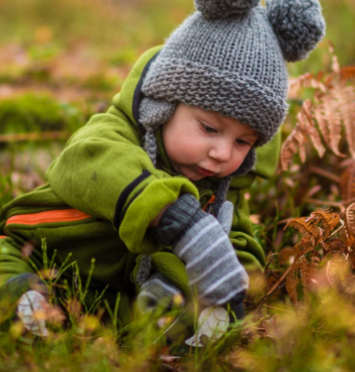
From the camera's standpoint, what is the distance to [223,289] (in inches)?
69.4

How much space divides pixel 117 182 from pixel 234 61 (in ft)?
2.54

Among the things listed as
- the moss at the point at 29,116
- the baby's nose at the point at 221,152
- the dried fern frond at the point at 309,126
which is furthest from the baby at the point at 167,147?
the moss at the point at 29,116

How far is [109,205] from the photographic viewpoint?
1910mm

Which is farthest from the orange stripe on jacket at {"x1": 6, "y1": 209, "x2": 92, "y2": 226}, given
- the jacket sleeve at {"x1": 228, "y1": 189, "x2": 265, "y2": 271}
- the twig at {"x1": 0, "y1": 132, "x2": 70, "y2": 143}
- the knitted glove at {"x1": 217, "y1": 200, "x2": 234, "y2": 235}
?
the twig at {"x1": 0, "y1": 132, "x2": 70, "y2": 143}

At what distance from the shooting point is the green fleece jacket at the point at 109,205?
184 cm

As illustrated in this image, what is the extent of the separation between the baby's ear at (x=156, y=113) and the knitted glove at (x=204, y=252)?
1.93 ft

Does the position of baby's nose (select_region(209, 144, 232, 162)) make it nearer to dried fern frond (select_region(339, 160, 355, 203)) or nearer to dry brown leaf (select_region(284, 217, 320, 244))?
dry brown leaf (select_region(284, 217, 320, 244))

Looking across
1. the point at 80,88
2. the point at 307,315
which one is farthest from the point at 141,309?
the point at 80,88

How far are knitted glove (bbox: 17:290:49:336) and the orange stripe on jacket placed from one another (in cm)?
42

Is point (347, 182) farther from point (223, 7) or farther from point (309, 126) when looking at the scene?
point (223, 7)

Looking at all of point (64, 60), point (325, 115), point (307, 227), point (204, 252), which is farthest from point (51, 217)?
point (64, 60)

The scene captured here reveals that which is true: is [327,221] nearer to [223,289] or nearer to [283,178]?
[223,289]

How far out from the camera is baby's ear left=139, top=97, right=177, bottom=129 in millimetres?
2299

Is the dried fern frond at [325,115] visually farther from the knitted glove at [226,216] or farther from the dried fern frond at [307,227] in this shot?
the dried fern frond at [307,227]
